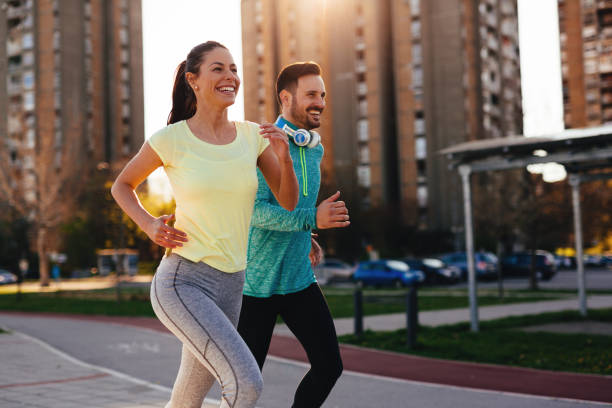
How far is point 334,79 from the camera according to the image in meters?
76.2

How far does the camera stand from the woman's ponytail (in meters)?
3.37

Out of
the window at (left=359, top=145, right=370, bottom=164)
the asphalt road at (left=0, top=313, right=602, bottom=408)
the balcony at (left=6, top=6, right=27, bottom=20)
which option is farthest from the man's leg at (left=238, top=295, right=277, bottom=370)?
the balcony at (left=6, top=6, right=27, bottom=20)

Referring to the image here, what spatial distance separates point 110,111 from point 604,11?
5979 centimetres

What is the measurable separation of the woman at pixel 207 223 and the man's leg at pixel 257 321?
579 millimetres

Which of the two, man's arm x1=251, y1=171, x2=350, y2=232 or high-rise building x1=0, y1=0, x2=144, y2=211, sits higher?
high-rise building x1=0, y1=0, x2=144, y2=211

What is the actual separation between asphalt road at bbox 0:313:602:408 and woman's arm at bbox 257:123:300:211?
3.73 meters

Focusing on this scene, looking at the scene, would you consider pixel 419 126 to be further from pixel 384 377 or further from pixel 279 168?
pixel 279 168

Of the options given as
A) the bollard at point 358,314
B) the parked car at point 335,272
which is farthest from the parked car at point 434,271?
the bollard at point 358,314

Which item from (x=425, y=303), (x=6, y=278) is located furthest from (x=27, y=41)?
(x=425, y=303)

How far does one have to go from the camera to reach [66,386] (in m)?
→ 7.44

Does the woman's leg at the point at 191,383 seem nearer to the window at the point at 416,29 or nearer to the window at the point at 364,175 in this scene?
the window at the point at 364,175

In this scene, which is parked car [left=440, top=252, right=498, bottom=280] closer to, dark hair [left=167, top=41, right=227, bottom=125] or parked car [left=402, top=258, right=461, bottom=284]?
parked car [left=402, top=258, right=461, bottom=284]

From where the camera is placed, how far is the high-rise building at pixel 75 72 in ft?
263

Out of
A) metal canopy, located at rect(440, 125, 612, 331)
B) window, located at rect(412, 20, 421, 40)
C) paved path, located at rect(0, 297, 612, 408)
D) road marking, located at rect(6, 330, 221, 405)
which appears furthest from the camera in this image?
window, located at rect(412, 20, 421, 40)
